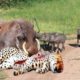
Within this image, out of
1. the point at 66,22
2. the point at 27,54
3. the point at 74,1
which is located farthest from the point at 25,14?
the point at 27,54

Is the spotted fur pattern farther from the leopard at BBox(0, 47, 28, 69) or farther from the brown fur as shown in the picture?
the brown fur

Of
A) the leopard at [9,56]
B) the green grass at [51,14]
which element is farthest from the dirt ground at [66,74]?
the green grass at [51,14]

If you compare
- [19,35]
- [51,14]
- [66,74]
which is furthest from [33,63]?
[51,14]

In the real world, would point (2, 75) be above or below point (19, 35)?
below

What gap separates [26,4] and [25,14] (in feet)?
11.7

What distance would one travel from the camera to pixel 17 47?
13.4 metres

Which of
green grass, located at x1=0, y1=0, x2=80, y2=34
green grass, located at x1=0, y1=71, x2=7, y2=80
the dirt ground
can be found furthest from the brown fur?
green grass, located at x1=0, y1=0, x2=80, y2=34

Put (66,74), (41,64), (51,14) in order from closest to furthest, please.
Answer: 1. (66,74)
2. (41,64)
3. (51,14)

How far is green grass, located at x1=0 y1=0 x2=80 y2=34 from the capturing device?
1931 cm

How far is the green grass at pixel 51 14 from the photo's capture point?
19.3 meters

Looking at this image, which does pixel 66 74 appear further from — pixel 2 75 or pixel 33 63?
pixel 2 75

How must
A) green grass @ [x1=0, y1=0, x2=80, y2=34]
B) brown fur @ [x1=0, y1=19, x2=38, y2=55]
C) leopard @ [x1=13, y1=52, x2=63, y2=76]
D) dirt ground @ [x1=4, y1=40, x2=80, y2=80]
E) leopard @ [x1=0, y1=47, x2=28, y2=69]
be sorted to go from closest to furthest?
1. dirt ground @ [x1=4, y1=40, x2=80, y2=80]
2. leopard @ [x1=13, y1=52, x2=63, y2=76]
3. leopard @ [x1=0, y1=47, x2=28, y2=69]
4. brown fur @ [x1=0, y1=19, x2=38, y2=55]
5. green grass @ [x1=0, y1=0, x2=80, y2=34]

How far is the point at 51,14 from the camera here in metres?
22.4

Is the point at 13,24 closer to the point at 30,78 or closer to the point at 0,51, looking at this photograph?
the point at 0,51
